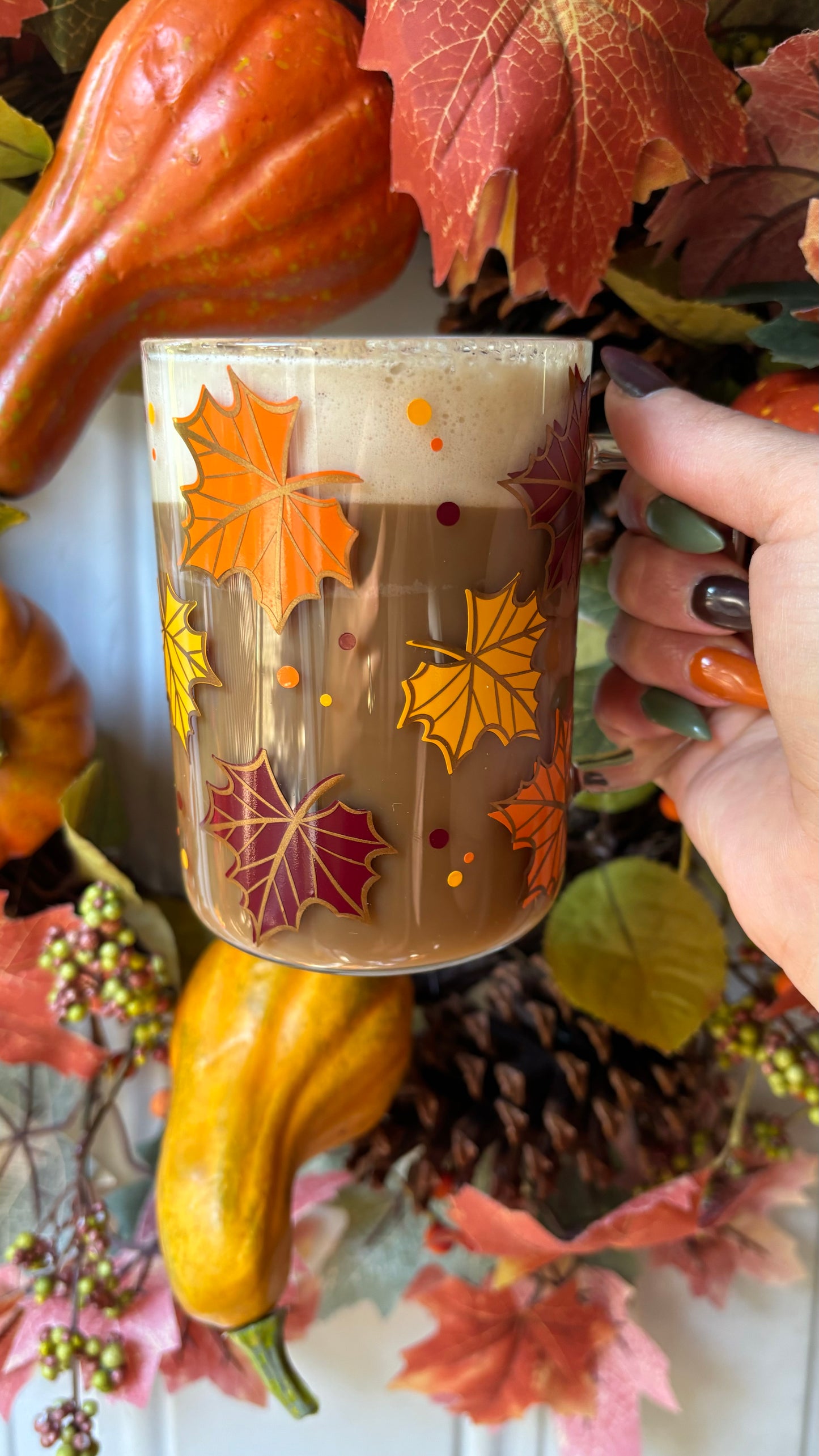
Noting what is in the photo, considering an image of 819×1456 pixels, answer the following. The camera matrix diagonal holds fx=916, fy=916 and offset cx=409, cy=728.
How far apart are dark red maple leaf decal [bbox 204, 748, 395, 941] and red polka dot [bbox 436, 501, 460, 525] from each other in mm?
134

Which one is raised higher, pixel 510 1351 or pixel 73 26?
pixel 73 26

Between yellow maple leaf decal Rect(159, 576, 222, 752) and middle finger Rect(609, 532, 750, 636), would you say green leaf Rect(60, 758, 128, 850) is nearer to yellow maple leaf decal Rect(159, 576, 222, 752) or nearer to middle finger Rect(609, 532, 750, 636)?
yellow maple leaf decal Rect(159, 576, 222, 752)

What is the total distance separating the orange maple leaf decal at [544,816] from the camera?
488mm

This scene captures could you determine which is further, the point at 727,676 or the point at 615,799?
the point at 615,799

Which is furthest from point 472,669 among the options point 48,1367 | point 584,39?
point 48,1367

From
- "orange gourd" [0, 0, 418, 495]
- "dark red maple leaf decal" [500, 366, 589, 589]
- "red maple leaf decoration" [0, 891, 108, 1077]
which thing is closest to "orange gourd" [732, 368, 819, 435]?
"dark red maple leaf decal" [500, 366, 589, 589]

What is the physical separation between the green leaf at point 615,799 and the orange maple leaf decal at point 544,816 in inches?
6.4

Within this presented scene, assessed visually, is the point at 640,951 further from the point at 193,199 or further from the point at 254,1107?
the point at 193,199

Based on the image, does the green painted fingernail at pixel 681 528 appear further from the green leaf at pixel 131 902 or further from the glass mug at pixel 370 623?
the green leaf at pixel 131 902

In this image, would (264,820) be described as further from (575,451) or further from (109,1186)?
(109,1186)

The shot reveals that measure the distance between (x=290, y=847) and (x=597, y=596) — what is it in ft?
1.11

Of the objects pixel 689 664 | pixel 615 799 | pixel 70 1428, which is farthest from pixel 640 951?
pixel 70 1428

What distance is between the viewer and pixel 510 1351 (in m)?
0.77

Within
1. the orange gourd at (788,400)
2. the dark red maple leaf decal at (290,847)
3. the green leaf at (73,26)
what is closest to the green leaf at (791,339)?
the orange gourd at (788,400)
